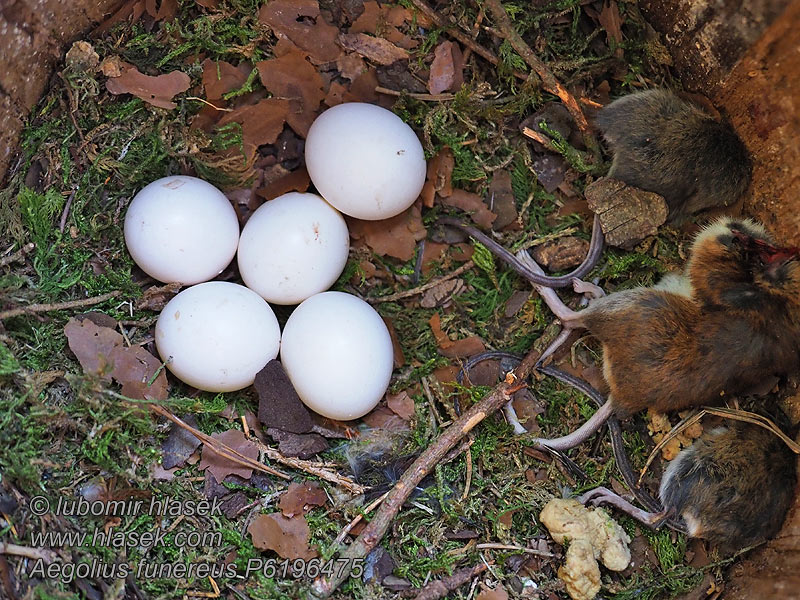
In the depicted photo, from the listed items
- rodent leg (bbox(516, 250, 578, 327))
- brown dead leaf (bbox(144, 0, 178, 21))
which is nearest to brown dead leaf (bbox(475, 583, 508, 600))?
rodent leg (bbox(516, 250, 578, 327))

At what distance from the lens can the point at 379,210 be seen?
2.40 m

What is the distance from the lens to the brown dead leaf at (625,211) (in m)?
2.50

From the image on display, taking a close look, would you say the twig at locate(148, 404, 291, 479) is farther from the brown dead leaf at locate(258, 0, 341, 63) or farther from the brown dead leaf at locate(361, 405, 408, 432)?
the brown dead leaf at locate(258, 0, 341, 63)

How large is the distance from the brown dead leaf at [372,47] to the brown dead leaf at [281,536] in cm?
166

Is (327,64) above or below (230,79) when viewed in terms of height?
above

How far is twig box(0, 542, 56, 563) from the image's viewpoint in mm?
1812

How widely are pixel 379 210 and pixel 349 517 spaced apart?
1032mm

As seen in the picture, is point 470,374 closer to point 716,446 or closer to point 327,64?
point 716,446

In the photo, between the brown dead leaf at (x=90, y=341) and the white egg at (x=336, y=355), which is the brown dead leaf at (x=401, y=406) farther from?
the brown dead leaf at (x=90, y=341)

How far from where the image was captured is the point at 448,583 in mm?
2197

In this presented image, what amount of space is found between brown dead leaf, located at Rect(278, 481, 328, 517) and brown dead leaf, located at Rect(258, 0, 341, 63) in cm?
152

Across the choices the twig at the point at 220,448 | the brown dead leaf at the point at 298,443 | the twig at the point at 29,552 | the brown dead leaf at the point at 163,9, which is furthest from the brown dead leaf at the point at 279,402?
the brown dead leaf at the point at 163,9

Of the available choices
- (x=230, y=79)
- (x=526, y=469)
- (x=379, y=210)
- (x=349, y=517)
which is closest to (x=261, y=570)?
(x=349, y=517)

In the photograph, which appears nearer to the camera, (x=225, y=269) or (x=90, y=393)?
(x=90, y=393)
